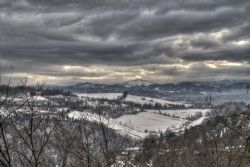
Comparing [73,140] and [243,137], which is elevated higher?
[243,137]

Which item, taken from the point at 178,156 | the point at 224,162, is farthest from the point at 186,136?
the point at 224,162

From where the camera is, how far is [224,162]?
10.9 m

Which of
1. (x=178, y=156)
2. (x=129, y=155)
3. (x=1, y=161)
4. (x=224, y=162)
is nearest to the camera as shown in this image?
(x=1, y=161)

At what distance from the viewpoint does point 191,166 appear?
120 meters

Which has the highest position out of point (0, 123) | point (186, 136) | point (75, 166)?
point (0, 123)

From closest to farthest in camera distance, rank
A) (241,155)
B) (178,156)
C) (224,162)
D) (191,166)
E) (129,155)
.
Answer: (241,155)
(129,155)
(224,162)
(191,166)
(178,156)

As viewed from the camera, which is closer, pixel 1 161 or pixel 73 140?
pixel 1 161

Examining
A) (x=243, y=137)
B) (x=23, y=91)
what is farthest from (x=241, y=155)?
(x=23, y=91)

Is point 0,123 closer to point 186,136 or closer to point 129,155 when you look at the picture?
point 129,155

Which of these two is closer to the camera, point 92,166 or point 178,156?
point 92,166

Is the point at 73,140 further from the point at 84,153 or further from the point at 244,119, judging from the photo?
the point at 244,119

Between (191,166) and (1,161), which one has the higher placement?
(1,161)

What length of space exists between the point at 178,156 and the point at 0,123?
446 ft

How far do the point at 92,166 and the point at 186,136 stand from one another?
→ 627 ft
